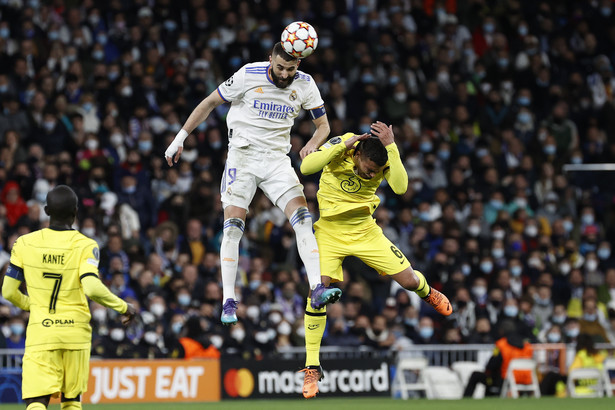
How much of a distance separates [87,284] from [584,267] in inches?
618

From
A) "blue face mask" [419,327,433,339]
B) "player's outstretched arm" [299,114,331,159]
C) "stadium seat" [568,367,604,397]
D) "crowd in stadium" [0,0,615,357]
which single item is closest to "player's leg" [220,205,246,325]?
"player's outstretched arm" [299,114,331,159]

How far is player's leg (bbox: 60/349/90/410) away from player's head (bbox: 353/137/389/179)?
13.5 feet

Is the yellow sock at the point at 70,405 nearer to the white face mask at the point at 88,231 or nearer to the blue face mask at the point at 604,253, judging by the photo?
the white face mask at the point at 88,231

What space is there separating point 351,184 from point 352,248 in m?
0.73

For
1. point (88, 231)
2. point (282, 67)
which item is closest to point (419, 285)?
point (282, 67)

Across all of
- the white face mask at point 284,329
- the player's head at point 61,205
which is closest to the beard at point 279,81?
the player's head at point 61,205

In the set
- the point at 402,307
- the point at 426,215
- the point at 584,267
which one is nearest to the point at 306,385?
the point at 402,307

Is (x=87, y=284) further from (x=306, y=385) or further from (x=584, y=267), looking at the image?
(x=584, y=267)

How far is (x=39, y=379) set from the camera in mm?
9398

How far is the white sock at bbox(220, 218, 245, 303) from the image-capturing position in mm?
12133

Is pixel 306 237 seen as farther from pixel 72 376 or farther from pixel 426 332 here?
pixel 426 332

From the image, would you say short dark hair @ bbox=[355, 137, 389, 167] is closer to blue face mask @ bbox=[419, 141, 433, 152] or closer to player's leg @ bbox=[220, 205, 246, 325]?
player's leg @ bbox=[220, 205, 246, 325]

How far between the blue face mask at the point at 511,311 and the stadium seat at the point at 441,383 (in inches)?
90.9

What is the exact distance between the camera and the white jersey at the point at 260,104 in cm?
1211
